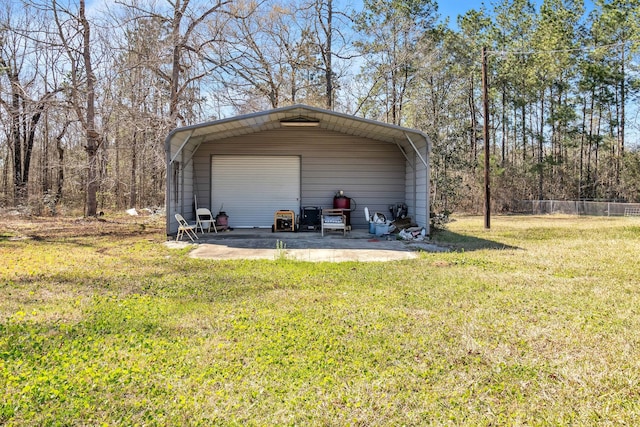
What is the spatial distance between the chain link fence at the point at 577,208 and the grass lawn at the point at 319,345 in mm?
14789

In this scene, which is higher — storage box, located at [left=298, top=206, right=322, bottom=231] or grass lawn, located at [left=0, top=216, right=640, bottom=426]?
storage box, located at [left=298, top=206, right=322, bottom=231]

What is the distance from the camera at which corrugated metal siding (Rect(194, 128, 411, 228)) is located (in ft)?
36.2

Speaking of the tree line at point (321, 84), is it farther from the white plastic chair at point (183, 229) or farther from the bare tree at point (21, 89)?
the white plastic chair at point (183, 229)

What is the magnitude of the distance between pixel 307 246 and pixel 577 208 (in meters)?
16.6

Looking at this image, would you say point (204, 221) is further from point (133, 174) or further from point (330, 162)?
point (133, 174)

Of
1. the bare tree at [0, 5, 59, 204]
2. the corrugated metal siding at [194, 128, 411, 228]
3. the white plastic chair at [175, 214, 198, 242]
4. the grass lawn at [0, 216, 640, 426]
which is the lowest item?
the grass lawn at [0, 216, 640, 426]

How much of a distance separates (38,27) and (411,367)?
1420cm

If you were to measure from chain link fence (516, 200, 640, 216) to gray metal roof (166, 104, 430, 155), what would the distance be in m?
12.9

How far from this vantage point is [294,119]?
10008mm

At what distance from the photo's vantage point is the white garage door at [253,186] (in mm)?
11148

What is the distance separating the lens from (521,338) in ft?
10.1

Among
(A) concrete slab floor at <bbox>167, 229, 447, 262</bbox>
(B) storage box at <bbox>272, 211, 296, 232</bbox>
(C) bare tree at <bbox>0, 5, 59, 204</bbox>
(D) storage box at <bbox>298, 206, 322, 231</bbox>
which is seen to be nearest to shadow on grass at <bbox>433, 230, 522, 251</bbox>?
(A) concrete slab floor at <bbox>167, 229, 447, 262</bbox>

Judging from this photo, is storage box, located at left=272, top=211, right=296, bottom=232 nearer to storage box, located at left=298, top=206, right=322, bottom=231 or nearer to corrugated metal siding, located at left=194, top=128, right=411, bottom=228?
storage box, located at left=298, top=206, right=322, bottom=231

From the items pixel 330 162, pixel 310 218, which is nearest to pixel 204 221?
pixel 310 218
